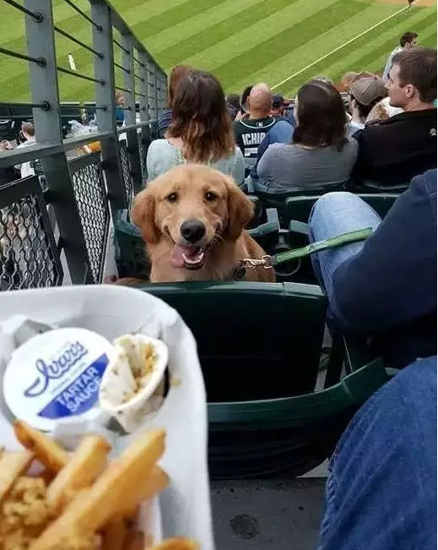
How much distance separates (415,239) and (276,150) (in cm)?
225

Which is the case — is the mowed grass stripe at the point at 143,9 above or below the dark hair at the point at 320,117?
above

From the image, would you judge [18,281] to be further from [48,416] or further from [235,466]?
[48,416]

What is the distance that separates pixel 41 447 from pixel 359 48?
21.9 metres

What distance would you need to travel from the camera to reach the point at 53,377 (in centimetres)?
77

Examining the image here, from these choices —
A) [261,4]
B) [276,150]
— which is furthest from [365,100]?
[261,4]

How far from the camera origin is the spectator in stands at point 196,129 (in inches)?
125

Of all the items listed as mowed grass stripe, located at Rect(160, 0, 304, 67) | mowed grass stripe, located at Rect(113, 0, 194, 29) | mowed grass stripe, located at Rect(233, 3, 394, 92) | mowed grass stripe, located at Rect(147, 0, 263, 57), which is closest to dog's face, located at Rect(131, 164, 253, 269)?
mowed grass stripe, located at Rect(233, 3, 394, 92)

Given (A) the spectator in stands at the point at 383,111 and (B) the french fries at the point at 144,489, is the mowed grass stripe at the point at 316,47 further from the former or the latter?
(B) the french fries at the point at 144,489

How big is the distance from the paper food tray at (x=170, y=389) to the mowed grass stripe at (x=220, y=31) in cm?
1912

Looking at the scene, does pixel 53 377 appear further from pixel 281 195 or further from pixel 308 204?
pixel 281 195

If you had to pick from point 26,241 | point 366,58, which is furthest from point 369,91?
point 366,58

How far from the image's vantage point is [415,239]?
1.16 meters

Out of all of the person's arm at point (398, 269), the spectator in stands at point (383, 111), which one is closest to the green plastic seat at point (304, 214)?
the person's arm at point (398, 269)

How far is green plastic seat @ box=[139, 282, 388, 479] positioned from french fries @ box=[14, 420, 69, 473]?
0.35 metres
